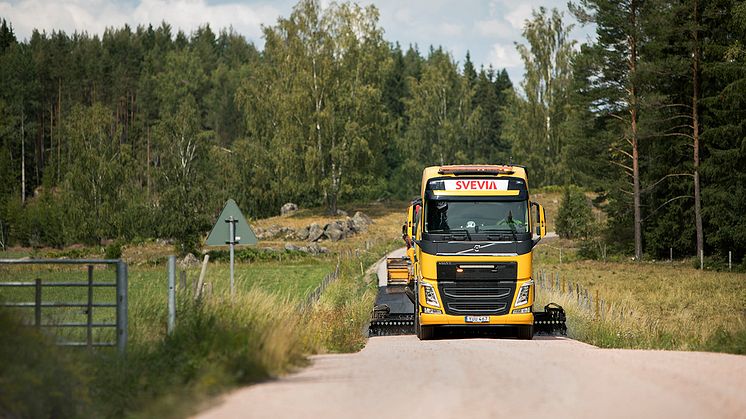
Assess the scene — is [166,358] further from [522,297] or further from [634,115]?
[634,115]

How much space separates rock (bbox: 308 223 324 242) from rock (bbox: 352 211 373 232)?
4029 mm

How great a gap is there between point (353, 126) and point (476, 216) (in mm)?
64995

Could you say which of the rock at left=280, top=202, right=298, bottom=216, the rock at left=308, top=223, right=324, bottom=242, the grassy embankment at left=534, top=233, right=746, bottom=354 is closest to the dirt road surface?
the grassy embankment at left=534, top=233, right=746, bottom=354

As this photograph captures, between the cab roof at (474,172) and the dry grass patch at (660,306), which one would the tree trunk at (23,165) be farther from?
the cab roof at (474,172)

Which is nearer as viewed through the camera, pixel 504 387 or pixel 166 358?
pixel 504 387

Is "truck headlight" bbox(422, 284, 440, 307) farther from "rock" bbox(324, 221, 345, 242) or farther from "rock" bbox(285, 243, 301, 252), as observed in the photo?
"rock" bbox(324, 221, 345, 242)

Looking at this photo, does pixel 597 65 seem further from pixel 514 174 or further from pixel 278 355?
pixel 278 355

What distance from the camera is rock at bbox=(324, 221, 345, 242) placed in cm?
8231

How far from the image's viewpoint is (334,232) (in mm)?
82625

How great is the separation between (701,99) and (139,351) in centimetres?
4585

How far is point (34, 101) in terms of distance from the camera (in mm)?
114312

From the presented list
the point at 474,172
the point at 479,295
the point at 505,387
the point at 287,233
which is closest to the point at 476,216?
the point at 474,172

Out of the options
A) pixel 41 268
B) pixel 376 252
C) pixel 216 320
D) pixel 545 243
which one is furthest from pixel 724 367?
pixel 545 243

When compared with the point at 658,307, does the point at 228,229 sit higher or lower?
higher
